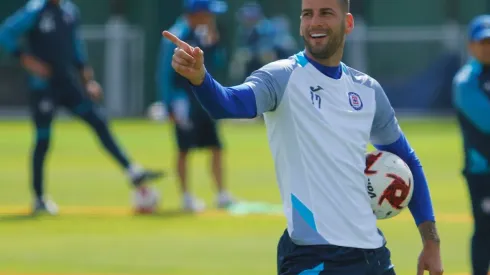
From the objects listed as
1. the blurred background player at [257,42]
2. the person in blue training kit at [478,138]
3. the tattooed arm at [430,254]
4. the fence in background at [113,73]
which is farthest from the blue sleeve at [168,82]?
the fence in background at [113,73]

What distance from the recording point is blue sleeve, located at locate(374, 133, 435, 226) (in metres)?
6.47

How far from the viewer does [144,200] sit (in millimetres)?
14062

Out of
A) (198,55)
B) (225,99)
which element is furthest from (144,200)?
(198,55)

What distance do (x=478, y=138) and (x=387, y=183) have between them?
317 centimetres

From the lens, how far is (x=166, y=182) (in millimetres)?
17844

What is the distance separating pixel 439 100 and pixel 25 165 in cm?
1653

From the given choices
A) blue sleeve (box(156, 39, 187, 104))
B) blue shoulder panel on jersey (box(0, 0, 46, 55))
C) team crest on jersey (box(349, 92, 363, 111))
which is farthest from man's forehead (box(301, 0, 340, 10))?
blue sleeve (box(156, 39, 187, 104))

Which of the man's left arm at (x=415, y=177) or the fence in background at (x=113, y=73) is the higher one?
the man's left arm at (x=415, y=177)

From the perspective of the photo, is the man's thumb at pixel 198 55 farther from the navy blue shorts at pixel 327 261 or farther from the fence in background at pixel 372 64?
the fence in background at pixel 372 64

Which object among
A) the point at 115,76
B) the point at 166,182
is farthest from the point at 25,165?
the point at 115,76

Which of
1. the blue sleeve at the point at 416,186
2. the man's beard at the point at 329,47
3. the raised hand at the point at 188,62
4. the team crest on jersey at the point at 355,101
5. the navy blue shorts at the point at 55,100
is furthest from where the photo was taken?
the navy blue shorts at the point at 55,100

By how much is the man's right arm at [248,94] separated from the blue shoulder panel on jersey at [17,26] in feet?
26.4

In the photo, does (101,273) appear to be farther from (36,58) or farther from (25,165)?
(25,165)

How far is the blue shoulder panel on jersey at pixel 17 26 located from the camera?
44.5ft
